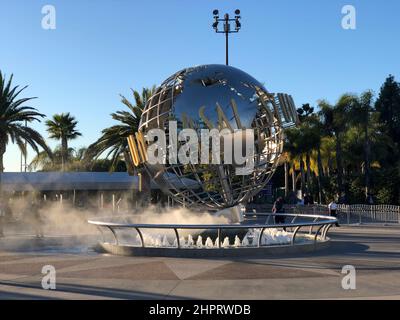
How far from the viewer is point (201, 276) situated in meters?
9.62

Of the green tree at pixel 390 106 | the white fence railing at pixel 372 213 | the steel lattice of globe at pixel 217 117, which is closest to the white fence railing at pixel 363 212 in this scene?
the white fence railing at pixel 372 213

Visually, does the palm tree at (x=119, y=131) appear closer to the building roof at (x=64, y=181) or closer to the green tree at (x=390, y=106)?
the building roof at (x=64, y=181)

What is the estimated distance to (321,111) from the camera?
4359cm

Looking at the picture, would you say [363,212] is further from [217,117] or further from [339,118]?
[217,117]

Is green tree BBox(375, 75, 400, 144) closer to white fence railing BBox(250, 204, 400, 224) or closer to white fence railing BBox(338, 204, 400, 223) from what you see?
white fence railing BBox(250, 204, 400, 224)

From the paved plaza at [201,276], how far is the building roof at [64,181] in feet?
74.5

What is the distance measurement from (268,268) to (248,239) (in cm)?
425

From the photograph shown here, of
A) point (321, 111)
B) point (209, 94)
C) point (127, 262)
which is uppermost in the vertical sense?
point (321, 111)

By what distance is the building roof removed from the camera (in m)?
35.6

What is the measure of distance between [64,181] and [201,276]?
29.2m

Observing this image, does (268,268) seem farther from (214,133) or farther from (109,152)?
(109,152)

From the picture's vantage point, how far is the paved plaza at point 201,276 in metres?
7.98

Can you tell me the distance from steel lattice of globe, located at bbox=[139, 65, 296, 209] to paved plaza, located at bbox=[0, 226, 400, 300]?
296cm
